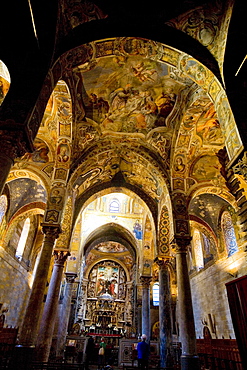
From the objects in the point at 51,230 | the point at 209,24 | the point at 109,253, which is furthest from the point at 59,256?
the point at 109,253

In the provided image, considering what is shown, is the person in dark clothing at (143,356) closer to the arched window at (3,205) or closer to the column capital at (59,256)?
the column capital at (59,256)

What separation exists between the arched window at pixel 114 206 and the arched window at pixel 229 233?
9.54 m

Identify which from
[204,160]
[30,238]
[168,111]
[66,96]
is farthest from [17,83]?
[30,238]

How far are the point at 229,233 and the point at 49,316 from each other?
34.5ft

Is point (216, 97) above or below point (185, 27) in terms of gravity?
below

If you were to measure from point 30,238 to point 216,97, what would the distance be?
630 inches

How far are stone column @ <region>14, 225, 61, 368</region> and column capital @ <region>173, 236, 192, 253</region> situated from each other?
463cm

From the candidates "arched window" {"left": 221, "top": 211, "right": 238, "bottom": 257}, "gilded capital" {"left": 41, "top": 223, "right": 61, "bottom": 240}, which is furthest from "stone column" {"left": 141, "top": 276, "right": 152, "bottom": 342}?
"gilded capital" {"left": 41, "top": 223, "right": 61, "bottom": 240}

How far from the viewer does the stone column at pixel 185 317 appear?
293 inches

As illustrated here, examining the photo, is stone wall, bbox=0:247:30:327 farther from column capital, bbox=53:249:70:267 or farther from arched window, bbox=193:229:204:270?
arched window, bbox=193:229:204:270

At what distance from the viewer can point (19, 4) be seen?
6230 millimetres

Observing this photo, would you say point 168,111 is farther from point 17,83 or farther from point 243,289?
point 243,289

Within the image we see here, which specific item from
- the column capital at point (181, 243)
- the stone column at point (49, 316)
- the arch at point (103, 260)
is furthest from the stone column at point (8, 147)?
the arch at point (103, 260)

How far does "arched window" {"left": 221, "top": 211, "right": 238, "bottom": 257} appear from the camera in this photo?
13.6 metres
